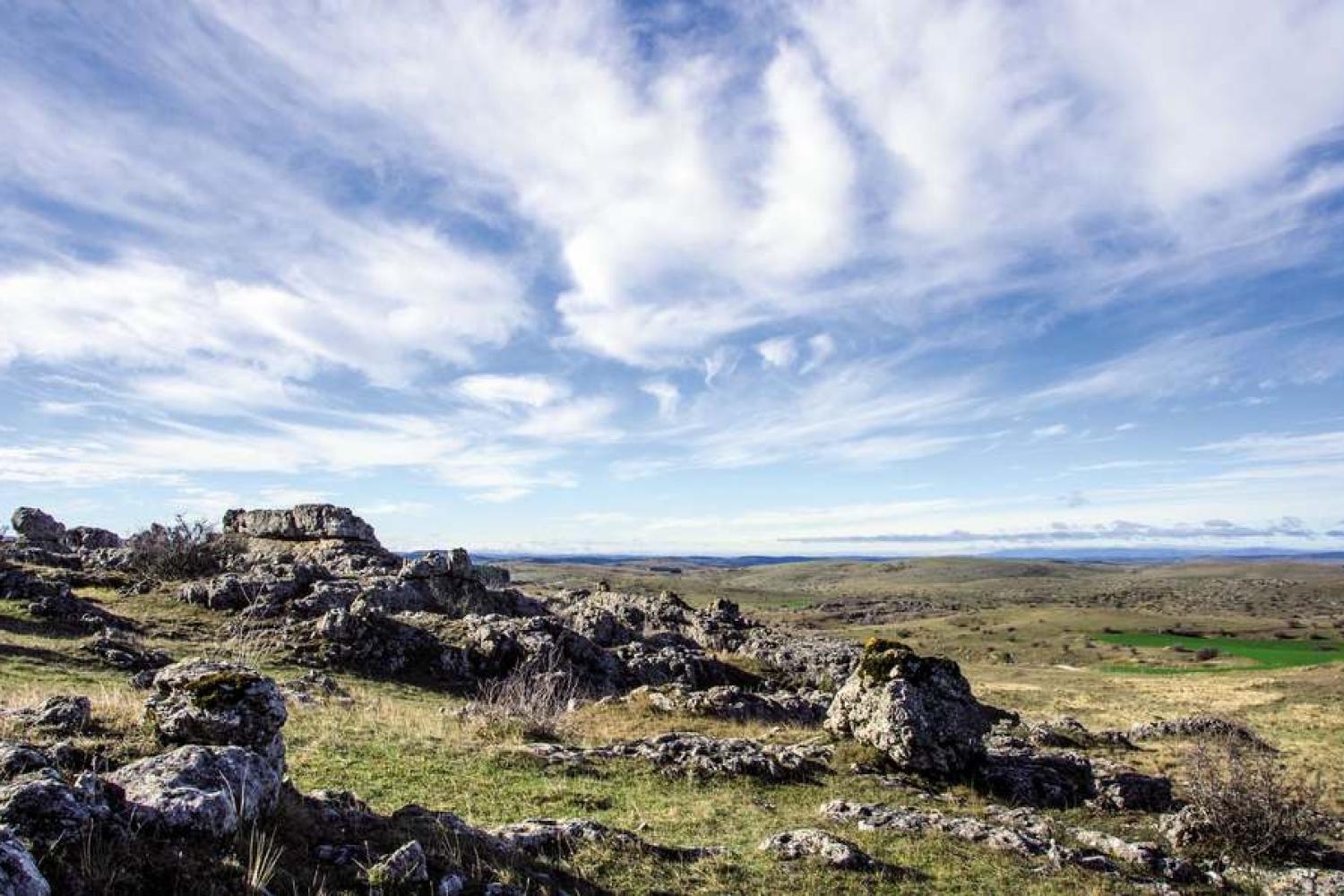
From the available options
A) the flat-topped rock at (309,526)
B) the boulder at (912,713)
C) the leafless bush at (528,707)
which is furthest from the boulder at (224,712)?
the flat-topped rock at (309,526)

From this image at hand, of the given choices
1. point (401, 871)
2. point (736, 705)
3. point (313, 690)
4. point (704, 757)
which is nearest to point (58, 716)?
point (401, 871)

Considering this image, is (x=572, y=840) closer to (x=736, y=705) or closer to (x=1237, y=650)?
(x=736, y=705)

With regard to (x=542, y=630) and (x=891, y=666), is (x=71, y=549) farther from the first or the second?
(x=891, y=666)

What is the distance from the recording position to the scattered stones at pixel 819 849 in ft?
39.2

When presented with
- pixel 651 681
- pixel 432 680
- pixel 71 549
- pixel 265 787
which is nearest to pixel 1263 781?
pixel 265 787

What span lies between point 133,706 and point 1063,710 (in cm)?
5548

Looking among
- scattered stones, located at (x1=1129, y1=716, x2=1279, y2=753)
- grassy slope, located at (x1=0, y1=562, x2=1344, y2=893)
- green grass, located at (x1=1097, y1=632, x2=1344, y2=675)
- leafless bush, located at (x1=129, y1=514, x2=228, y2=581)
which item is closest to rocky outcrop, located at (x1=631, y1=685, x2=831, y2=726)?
grassy slope, located at (x1=0, y1=562, x2=1344, y2=893)

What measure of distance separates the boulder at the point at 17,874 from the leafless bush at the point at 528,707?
1600cm

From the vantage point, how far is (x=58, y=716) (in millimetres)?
12305

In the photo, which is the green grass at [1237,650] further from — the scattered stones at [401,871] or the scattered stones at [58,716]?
the scattered stones at [58,716]

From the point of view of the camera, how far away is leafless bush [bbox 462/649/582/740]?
21.6 meters

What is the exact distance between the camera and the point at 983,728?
2238 cm

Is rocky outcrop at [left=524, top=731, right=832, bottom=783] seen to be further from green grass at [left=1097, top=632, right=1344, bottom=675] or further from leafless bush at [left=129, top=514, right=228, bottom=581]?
green grass at [left=1097, top=632, right=1344, bottom=675]

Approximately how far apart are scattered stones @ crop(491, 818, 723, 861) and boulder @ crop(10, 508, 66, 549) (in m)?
75.8
